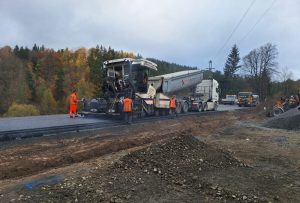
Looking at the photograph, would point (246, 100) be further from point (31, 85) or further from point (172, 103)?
point (31, 85)

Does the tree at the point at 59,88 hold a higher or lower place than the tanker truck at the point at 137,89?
higher

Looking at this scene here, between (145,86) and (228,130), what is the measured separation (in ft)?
18.2

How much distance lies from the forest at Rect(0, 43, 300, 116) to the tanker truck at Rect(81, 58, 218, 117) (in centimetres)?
2662

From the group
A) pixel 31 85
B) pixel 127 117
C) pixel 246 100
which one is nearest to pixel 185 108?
pixel 127 117

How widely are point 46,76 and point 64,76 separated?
4.19m

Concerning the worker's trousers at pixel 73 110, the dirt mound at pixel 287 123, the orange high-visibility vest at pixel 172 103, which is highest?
the orange high-visibility vest at pixel 172 103

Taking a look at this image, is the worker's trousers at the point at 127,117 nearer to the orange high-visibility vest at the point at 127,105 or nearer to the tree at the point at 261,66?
the orange high-visibility vest at the point at 127,105

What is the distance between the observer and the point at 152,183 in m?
7.12

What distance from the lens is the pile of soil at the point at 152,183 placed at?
6.31m

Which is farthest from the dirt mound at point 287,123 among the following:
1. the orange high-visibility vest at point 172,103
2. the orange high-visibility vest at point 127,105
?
the orange high-visibility vest at point 127,105

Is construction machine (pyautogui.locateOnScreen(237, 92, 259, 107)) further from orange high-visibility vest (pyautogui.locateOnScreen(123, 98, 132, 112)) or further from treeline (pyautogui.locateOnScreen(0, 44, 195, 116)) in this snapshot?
orange high-visibility vest (pyautogui.locateOnScreen(123, 98, 132, 112))

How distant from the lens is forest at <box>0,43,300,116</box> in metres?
57.8

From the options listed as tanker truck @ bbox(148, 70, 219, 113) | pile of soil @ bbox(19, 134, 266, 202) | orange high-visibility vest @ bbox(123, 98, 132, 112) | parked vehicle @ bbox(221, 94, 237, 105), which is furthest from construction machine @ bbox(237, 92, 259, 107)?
pile of soil @ bbox(19, 134, 266, 202)

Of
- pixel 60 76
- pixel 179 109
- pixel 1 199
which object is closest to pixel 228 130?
pixel 179 109
